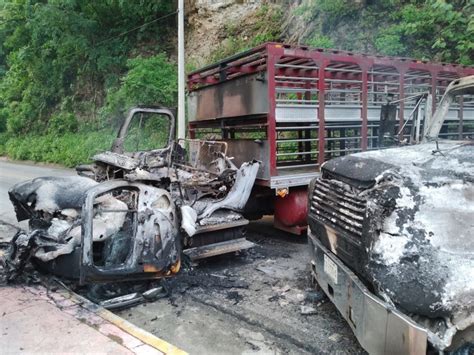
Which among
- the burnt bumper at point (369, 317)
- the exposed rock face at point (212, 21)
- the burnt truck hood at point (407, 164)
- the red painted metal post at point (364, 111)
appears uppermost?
the exposed rock face at point (212, 21)

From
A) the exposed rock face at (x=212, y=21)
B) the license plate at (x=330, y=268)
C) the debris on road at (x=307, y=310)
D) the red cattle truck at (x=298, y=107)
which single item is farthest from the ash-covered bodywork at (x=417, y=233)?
the exposed rock face at (x=212, y=21)

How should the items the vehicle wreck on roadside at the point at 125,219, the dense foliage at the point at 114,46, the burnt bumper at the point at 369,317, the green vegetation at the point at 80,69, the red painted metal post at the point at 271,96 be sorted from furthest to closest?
the green vegetation at the point at 80,69 → the dense foliage at the point at 114,46 → the red painted metal post at the point at 271,96 → the vehicle wreck on roadside at the point at 125,219 → the burnt bumper at the point at 369,317

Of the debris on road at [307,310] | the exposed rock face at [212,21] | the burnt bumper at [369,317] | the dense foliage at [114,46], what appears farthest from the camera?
the exposed rock face at [212,21]

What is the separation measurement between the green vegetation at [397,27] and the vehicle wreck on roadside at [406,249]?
9.03 metres

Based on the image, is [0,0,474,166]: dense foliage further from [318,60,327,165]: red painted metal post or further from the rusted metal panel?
[318,60,327,165]: red painted metal post

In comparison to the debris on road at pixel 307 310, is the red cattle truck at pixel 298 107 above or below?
above

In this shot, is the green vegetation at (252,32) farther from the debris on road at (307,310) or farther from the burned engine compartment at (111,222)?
the debris on road at (307,310)

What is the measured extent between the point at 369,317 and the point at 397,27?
435 inches

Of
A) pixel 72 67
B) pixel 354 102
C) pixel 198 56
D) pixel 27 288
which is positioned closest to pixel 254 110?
pixel 354 102

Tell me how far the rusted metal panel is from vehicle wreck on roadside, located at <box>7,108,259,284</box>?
3.06ft

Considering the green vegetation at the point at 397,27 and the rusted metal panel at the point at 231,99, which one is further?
the green vegetation at the point at 397,27

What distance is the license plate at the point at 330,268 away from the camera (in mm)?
3411

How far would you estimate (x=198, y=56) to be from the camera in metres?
18.0

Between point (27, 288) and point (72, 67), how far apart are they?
2230 cm
